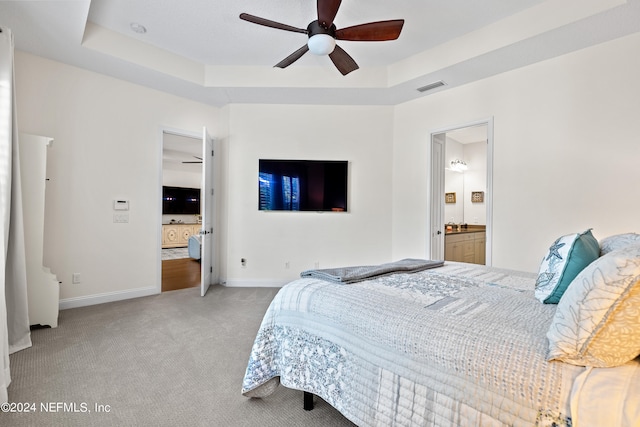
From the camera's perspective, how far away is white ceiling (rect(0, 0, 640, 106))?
8.63ft

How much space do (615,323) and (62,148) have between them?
461 centimetres

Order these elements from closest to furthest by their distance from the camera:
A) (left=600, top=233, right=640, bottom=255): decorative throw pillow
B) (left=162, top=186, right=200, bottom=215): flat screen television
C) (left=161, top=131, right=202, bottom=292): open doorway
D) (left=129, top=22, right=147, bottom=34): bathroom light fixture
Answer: (left=600, top=233, right=640, bottom=255): decorative throw pillow
(left=129, top=22, right=147, bottom=34): bathroom light fixture
(left=161, top=131, right=202, bottom=292): open doorway
(left=162, top=186, right=200, bottom=215): flat screen television

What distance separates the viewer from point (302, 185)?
4453 millimetres

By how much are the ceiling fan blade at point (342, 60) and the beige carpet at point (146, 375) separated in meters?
2.64

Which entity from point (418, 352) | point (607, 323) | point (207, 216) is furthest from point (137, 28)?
point (607, 323)

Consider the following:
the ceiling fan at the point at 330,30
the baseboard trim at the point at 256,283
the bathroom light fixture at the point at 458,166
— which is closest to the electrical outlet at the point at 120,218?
the baseboard trim at the point at 256,283

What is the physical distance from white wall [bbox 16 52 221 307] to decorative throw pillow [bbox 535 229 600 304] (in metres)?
4.20

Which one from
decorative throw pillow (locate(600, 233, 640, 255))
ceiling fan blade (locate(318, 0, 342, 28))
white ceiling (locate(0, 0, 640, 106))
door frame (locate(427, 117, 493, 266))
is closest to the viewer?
decorative throw pillow (locate(600, 233, 640, 255))

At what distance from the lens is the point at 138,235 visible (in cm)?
393

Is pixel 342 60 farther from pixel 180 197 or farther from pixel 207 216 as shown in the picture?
pixel 180 197

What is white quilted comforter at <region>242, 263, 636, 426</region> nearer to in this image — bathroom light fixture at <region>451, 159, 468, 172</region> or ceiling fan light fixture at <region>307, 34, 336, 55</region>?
ceiling fan light fixture at <region>307, 34, 336, 55</region>

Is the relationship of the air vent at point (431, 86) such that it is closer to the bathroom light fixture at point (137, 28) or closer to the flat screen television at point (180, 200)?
the bathroom light fixture at point (137, 28)

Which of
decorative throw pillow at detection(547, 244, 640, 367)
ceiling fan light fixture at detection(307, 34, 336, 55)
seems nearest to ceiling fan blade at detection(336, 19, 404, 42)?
ceiling fan light fixture at detection(307, 34, 336, 55)

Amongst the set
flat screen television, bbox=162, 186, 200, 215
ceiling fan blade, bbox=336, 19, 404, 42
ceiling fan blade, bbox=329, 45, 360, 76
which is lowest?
flat screen television, bbox=162, 186, 200, 215
